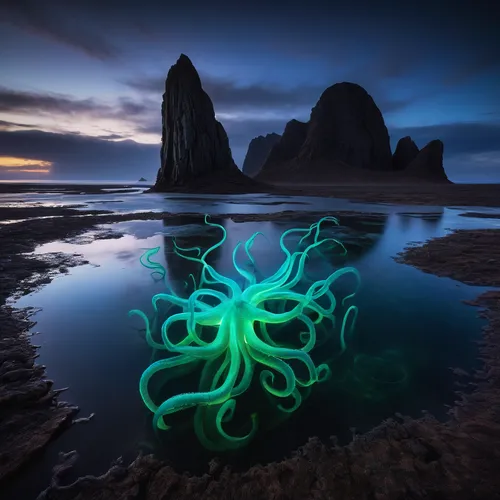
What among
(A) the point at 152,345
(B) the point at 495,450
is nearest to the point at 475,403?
(B) the point at 495,450

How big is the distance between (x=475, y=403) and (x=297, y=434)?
60.8 inches

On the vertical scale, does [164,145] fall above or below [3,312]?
above

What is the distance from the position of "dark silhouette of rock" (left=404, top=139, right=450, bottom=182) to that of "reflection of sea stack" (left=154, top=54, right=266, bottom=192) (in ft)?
167

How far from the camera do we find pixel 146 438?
204 centimetres

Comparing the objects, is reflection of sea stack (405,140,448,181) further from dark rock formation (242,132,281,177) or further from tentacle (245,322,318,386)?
dark rock formation (242,132,281,177)

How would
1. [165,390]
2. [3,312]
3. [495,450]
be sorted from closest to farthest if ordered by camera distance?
1. [495,450]
2. [165,390]
3. [3,312]

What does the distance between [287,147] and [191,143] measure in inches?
1974

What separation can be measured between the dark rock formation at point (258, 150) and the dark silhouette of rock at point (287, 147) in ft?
182

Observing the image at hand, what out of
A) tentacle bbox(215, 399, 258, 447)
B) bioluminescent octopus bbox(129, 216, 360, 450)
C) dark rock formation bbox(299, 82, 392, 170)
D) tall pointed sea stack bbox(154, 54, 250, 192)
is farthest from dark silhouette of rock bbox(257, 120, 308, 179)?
tentacle bbox(215, 399, 258, 447)

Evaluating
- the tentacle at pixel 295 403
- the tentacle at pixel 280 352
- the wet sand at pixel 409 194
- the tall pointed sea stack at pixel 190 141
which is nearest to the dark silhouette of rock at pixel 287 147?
the tall pointed sea stack at pixel 190 141

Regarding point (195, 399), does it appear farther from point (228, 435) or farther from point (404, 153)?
point (404, 153)

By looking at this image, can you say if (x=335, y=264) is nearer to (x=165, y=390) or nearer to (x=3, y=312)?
(x=165, y=390)

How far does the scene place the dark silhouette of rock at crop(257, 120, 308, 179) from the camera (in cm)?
8938

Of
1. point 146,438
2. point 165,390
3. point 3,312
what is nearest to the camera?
point 146,438
